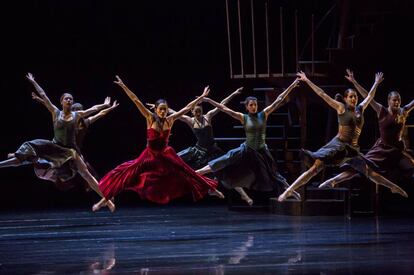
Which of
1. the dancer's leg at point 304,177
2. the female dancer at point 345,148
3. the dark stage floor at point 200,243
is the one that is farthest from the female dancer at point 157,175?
the female dancer at point 345,148

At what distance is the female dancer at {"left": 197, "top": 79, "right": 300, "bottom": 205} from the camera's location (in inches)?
338

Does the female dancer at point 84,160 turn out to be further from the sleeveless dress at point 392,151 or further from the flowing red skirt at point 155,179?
the sleeveless dress at point 392,151

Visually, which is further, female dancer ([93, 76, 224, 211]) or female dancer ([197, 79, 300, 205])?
female dancer ([197, 79, 300, 205])

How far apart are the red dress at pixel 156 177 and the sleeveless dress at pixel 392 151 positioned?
72.6 inches

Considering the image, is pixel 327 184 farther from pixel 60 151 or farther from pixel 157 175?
pixel 60 151

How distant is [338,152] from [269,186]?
31.8 inches

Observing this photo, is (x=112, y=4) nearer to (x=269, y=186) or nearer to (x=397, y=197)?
(x=269, y=186)

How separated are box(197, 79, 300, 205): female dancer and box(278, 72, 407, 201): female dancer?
1.09 feet

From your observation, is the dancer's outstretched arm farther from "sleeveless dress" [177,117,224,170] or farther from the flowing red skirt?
"sleeveless dress" [177,117,224,170]

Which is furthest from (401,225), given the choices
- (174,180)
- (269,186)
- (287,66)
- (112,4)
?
(112,4)

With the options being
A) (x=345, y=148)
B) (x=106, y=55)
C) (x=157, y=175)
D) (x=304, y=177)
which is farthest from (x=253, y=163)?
(x=106, y=55)

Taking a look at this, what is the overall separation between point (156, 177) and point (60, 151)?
3.78ft

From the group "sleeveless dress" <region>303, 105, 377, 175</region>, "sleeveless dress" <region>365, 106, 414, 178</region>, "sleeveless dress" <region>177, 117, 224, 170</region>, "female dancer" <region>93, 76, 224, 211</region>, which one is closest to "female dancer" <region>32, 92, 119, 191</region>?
"female dancer" <region>93, 76, 224, 211</region>

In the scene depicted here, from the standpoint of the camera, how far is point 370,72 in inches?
400
